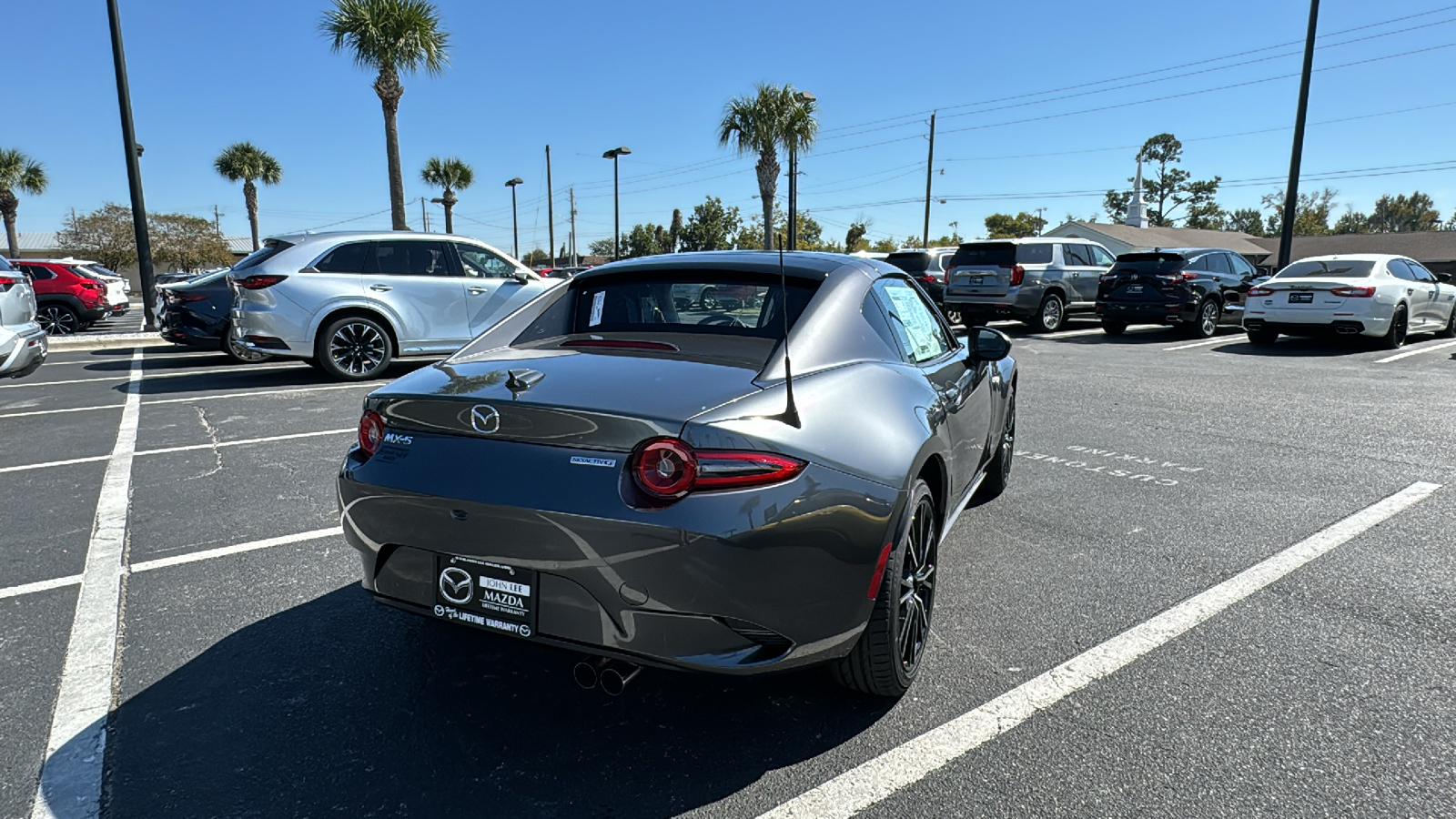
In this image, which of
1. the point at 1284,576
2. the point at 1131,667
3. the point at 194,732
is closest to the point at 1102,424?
the point at 1284,576

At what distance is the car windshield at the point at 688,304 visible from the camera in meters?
3.19

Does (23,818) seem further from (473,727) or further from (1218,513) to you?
(1218,513)

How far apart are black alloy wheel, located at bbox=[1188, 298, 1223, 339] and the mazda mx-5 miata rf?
1483cm

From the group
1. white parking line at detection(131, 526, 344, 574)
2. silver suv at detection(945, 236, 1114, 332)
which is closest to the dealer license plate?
white parking line at detection(131, 526, 344, 574)

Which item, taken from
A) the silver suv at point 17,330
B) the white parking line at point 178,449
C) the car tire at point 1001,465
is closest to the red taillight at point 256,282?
the silver suv at point 17,330

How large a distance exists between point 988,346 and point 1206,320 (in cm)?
1403

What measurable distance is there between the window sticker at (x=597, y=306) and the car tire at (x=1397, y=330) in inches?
553

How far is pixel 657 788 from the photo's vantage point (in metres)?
2.32

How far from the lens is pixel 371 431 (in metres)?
2.68

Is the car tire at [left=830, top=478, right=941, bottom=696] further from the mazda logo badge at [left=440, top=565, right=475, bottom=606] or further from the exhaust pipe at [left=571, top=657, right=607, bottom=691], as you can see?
the mazda logo badge at [left=440, top=565, right=475, bottom=606]

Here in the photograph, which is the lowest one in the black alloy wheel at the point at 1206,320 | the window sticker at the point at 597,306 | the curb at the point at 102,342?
the curb at the point at 102,342

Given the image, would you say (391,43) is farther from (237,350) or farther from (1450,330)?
(1450,330)

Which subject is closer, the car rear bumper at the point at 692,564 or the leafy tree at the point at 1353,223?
the car rear bumper at the point at 692,564

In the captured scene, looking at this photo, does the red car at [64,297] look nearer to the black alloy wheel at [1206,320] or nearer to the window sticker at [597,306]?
the window sticker at [597,306]
